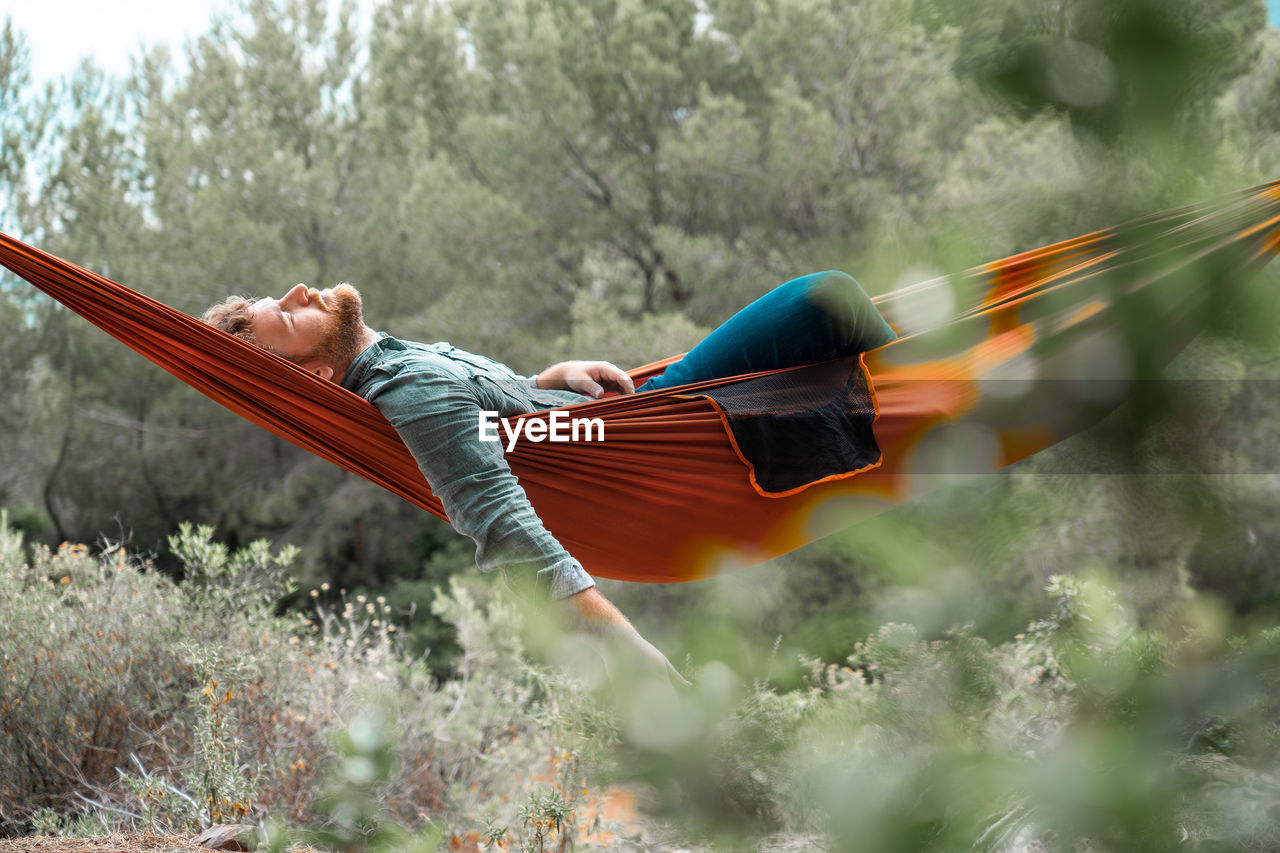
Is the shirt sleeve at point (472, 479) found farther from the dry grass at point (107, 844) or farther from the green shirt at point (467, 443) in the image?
the dry grass at point (107, 844)

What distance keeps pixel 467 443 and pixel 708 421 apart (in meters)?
0.34

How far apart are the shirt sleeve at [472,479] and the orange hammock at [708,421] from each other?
11 centimetres

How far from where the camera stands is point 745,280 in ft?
15.3

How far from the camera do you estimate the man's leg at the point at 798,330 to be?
1135mm

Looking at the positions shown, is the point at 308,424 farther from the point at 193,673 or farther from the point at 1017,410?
the point at 193,673

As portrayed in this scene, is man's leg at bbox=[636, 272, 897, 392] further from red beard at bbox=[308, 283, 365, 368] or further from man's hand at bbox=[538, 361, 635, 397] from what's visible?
red beard at bbox=[308, 283, 365, 368]

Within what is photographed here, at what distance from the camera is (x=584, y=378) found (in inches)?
54.2

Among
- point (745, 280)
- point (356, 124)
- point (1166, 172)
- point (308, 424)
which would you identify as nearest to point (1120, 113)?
point (1166, 172)

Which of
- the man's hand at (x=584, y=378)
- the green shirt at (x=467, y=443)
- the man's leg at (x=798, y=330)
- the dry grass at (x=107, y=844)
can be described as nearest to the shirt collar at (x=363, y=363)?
the green shirt at (x=467, y=443)

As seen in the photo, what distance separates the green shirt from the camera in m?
0.93

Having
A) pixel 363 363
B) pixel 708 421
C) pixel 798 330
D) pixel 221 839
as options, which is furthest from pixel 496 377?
pixel 221 839

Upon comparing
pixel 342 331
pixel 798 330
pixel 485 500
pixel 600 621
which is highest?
pixel 342 331

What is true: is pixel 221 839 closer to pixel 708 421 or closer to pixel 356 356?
pixel 356 356

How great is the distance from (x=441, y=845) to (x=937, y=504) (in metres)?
2.09
